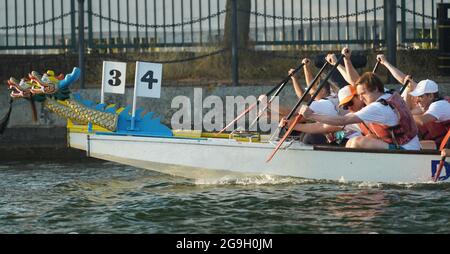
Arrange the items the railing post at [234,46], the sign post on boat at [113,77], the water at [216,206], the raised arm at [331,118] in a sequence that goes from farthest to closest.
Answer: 1. the railing post at [234,46]
2. the sign post on boat at [113,77]
3. the raised arm at [331,118]
4. the water at [216,206]

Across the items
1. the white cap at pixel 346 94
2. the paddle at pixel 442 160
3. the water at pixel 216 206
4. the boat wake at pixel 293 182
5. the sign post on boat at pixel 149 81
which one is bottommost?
the water at pixel 216 206

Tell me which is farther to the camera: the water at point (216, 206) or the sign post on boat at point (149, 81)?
the sign post on boat at point (149, 81)

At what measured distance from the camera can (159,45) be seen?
21.1 metres

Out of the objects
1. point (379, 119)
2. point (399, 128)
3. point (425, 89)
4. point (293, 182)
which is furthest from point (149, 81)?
point (425, 89)

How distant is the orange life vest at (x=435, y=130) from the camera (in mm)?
15039

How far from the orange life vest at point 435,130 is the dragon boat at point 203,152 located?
2.48ft

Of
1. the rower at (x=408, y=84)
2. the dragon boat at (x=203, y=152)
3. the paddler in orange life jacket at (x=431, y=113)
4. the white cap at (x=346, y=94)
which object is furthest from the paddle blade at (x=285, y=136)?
the rower at (x=408, y=84)

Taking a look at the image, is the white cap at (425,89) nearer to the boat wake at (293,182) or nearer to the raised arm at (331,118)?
the boat wake at (293,182)

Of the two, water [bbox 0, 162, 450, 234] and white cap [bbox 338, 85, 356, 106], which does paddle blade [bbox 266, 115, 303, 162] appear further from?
white cap [bbox 338, 85, 356, 106]

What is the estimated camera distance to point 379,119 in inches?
558
